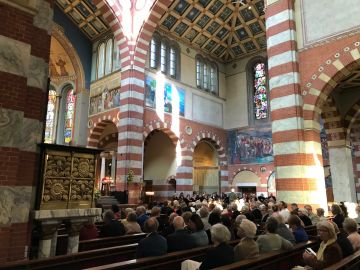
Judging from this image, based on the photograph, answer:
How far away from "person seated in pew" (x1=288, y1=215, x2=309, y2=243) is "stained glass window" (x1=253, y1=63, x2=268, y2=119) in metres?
16.9

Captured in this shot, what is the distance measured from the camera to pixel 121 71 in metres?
16.4

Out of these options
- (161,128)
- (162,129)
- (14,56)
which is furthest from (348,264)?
(162,129)

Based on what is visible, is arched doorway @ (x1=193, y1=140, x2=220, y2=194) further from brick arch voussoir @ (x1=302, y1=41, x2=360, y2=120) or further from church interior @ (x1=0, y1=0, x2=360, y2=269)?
brick arch voussoir @ (x1=302, y1=41, x2=360, y2=120)

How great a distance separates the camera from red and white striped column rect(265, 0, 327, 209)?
8.91m

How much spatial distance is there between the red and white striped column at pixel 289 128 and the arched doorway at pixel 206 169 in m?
11.9

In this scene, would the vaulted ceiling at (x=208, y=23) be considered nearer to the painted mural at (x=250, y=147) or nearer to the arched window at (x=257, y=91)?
the arched window at (x=257, y=91)

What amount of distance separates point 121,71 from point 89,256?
13736mm

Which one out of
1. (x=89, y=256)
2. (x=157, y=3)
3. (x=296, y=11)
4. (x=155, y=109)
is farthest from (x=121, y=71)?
(x=89, y=256)

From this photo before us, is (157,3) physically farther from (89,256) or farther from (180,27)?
(89,256)

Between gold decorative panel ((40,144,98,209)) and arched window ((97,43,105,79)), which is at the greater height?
arched window ((97,43,105,79))

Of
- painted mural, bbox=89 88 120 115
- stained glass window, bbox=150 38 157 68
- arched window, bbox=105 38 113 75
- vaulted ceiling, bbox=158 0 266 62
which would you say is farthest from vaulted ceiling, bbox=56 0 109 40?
painted mural, bbox=89 88 120 115

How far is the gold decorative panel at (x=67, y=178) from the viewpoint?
4.45 m

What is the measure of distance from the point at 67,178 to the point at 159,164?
15.2m

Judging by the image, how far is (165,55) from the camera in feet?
62.3
